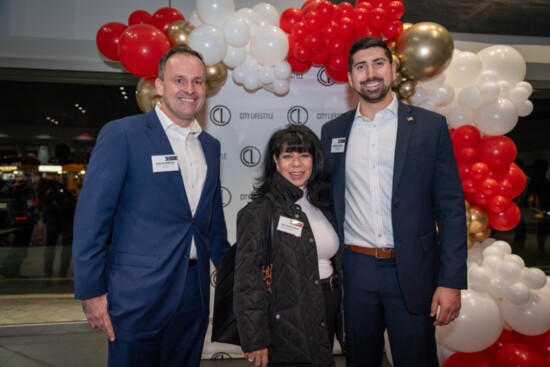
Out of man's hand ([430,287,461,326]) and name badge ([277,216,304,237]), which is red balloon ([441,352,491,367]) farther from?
name badge ([277,216,304,237])

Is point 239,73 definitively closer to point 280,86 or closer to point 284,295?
point 280,86

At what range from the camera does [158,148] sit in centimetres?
169

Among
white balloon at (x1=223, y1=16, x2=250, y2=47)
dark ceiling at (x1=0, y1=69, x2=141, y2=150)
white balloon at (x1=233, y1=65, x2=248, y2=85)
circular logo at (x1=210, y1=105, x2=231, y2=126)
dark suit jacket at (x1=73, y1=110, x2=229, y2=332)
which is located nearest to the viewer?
dark suit jacket at (x1=73, y1=110, x2=229, y2=332)

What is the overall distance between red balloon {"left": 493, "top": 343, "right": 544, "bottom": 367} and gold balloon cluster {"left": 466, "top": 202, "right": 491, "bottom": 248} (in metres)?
0.78

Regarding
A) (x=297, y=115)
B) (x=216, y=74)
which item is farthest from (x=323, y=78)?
(x=216, y=74)

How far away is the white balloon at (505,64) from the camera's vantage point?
3.07 metres

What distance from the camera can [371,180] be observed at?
6.04 feet

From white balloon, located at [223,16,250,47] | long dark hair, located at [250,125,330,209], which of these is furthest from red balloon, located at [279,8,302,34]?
long dark hair, located at [250,125,330,209]

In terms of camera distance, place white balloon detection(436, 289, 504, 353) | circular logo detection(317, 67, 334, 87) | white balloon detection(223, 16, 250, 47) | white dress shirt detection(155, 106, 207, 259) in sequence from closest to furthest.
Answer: white dress shirt detection(155, 106, 207, 259) → white balloon detection(436, 289, 504, 353) → white balloon detection(223, 16, 250, 47) → circular logo detection(317, 67, 334, 87)

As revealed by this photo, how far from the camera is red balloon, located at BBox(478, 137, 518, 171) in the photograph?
2.95 m

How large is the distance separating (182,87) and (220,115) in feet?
5.27

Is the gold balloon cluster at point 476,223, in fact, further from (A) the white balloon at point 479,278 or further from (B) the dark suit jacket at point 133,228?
(B) the dark suit jacket at point 133,228

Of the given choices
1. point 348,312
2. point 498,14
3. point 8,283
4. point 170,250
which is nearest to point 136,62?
point 170,250

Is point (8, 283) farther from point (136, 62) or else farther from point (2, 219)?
point (136, 62)
